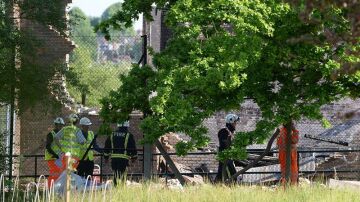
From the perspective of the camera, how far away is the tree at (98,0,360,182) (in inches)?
652

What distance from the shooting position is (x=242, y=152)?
1706 centimetres

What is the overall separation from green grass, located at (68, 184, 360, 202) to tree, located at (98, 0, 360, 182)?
243 centimetres

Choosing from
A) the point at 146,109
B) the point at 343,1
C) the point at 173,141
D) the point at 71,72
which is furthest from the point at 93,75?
the point at 343,1

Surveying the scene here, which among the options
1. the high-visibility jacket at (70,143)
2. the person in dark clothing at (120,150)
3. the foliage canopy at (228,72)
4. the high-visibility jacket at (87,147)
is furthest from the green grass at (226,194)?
the high-visibility jacket at (70,143)

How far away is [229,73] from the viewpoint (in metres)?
16.3

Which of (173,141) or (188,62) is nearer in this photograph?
(188,62)

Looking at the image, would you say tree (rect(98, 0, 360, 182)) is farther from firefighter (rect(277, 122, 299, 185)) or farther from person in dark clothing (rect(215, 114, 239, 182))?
person in dark clothing (rect(215, 114, 239, 182))

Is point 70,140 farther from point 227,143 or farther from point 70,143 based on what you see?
point 227,143

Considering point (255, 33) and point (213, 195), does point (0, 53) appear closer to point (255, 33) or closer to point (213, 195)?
point (255, 33)

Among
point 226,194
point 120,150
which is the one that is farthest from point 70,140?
point 226,194

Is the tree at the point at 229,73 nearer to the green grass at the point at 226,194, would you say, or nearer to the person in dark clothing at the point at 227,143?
the person in dark clothing at the point at 227,143

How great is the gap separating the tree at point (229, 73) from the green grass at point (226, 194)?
2.43 metres

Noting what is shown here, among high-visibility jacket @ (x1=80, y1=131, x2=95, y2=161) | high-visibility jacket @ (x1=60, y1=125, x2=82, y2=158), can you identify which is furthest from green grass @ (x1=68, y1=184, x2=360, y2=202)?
high-visibility jacket @ (x1=60, y1=125, x2=82, y2=158)

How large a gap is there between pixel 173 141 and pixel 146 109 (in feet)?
30.5
